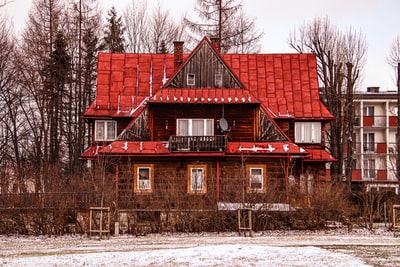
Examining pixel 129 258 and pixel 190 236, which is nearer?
pixel 129 258

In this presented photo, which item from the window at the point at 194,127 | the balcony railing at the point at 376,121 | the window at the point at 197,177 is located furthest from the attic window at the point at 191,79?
the balcony railing at the point at 376,121

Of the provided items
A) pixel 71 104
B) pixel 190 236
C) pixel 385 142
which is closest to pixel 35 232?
pixel 190 236

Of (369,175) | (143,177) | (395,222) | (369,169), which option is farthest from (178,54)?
(369,175)

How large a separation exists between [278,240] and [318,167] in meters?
16.0

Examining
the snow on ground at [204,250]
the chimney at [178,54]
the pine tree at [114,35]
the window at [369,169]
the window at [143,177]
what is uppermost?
the pine tree at [114,35]

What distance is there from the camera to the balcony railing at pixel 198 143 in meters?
34.8

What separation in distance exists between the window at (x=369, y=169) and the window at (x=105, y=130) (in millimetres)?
25893

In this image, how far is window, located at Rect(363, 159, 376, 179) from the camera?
57750mm

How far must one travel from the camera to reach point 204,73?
37.7 metres

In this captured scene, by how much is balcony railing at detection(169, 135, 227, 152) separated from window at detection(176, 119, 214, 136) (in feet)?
5.84

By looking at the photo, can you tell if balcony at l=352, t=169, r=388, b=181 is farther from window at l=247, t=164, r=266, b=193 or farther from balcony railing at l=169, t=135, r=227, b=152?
balcony railing at l=169, t=135, r=227, b=152

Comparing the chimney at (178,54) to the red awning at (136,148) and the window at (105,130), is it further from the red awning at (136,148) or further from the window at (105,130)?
the red awning at (136,148)

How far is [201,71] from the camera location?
1484 inches

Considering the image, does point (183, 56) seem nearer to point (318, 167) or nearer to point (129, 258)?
point (318, 167)
